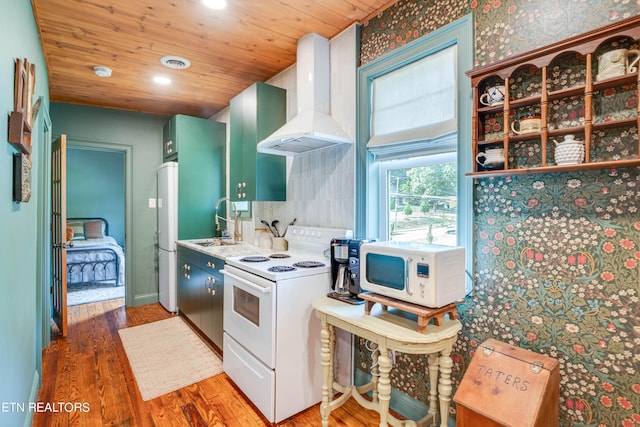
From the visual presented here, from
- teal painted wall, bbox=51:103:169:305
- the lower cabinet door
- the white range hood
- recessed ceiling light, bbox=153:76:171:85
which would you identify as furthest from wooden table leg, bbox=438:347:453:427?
teal painted wall, bbox=51:103:169:305

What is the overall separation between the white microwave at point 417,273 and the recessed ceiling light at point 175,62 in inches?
97.0

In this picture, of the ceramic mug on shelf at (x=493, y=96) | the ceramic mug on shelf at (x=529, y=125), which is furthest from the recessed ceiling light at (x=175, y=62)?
the ceramic mug on shelf at (x=529, y=125)

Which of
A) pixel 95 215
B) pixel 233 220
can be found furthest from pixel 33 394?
pixel 95 215

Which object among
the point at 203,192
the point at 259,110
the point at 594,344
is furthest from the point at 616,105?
the point at 203,192

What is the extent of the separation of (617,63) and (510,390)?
1.37 meters

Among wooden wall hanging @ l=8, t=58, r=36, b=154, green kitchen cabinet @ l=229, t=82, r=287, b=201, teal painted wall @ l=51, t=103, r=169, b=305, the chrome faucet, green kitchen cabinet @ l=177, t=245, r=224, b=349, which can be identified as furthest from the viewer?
teal painted wall @ l=51, t=103, r=169, b=305

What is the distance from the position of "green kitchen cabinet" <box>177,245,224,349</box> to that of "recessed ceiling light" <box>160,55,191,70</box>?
5.85ft

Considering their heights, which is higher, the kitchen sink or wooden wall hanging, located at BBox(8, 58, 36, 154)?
wooden wall hanging, located at BBox(8, 58, 36, 154)

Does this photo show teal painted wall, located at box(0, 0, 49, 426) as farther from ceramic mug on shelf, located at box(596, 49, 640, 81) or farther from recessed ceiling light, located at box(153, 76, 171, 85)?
ceramic mug on shelf, located at box(596, 49, 640, 81)

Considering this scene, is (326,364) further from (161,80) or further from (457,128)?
(161,80)

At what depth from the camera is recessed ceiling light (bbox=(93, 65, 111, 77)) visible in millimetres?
3048

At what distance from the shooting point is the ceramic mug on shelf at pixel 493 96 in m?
1.59

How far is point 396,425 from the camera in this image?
175cm

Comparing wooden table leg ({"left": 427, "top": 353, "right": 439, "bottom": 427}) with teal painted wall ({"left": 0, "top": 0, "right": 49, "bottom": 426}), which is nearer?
teal painted wall ({"left": 0, "top": 0, "right": 49, "bottom": 426})
